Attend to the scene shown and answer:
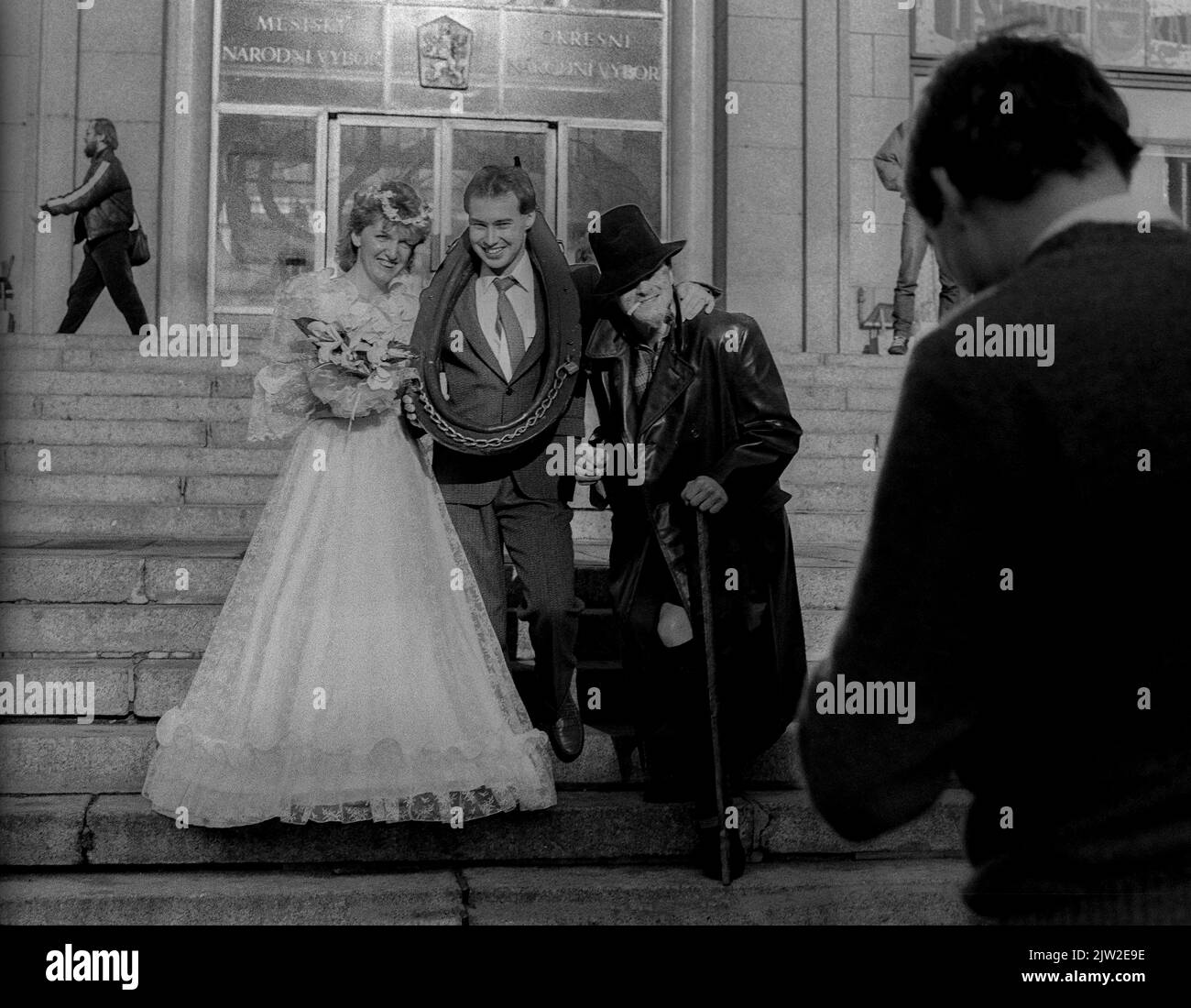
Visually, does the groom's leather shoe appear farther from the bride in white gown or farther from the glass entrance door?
the glass entrance door

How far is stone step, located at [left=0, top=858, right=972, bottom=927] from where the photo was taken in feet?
10.8

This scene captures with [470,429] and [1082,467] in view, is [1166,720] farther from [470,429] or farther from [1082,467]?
[470,429]

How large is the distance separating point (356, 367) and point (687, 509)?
37.6 inches

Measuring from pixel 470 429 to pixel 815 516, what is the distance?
7.53 feet

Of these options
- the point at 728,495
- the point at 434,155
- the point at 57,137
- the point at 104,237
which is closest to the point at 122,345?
the point at 104,237

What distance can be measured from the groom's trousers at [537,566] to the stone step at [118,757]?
0.91 ft

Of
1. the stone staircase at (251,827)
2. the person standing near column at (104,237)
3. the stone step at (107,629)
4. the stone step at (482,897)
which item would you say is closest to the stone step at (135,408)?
the stone staircase at (251,827)

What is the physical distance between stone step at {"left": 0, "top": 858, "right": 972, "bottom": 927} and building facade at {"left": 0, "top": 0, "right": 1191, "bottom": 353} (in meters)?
5.63

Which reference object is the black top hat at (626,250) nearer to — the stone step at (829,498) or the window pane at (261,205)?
the stone step at (829,498)

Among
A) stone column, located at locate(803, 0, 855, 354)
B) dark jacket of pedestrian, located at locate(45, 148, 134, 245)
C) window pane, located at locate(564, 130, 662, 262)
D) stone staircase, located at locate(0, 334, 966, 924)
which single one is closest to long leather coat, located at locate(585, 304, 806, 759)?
stone staircase, located at locate(0, 334, 966, 924)

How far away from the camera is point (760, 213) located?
958 centimetres

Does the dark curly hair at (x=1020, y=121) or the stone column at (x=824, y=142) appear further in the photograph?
the stone column at (x=824, y=142)

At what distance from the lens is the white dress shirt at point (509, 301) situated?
3842 mm

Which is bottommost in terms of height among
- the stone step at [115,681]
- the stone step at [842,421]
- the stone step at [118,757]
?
the stone step at [118,757]
